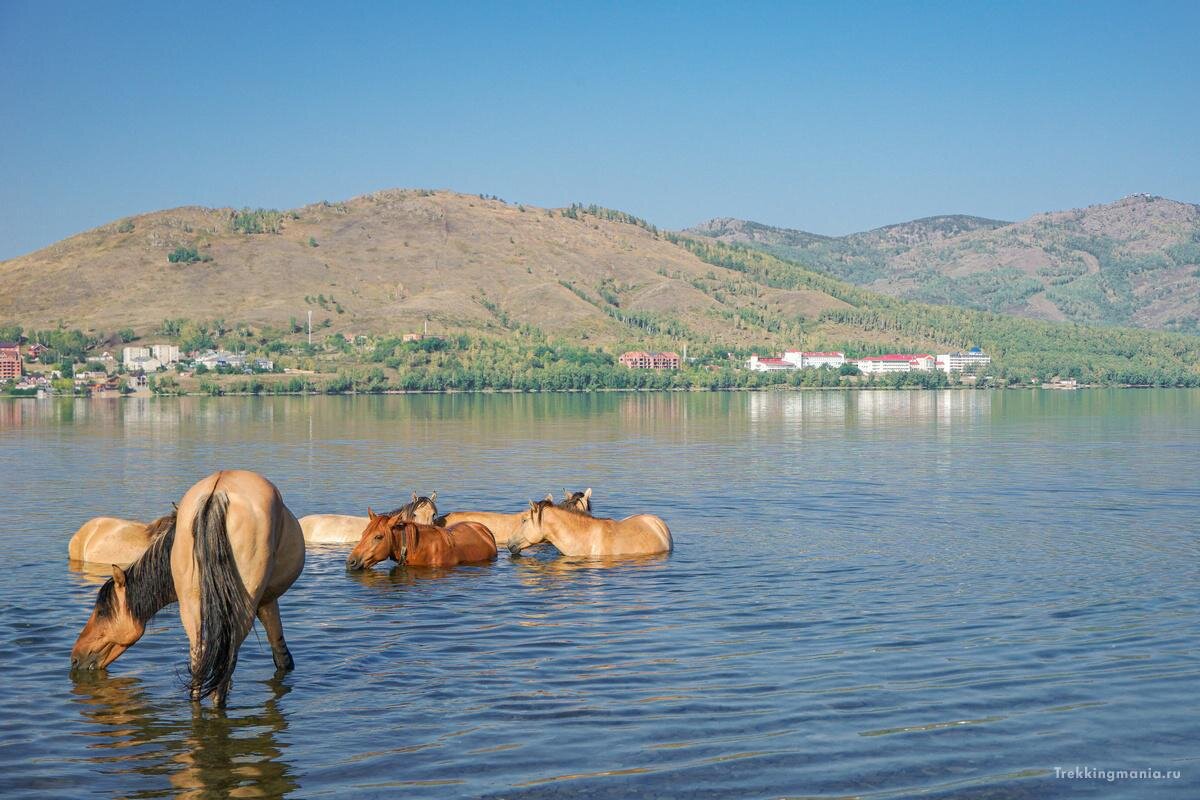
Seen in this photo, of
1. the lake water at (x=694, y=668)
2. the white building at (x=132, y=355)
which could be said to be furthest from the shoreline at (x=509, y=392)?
the lake water at (x=694, y=668)

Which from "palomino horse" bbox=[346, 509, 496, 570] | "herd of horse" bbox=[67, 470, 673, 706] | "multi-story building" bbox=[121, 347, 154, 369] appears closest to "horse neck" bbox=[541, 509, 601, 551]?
"palomino horse" bbox=[346, 509, 496, 570]

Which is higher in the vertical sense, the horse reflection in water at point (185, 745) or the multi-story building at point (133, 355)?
the multi-story building at point (133, 355)

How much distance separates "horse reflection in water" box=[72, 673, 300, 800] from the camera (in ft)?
28.8

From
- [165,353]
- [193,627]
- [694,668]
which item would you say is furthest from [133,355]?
[694,668]

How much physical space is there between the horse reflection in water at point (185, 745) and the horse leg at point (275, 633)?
29cm

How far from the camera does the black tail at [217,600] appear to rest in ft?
32.9

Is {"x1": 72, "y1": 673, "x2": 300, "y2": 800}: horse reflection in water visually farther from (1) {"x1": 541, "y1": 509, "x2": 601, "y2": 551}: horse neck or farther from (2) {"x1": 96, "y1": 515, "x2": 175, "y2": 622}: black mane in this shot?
(1) {"x1": 541, "y1": 509, "x2": 601, "y2": 551}: horse neck

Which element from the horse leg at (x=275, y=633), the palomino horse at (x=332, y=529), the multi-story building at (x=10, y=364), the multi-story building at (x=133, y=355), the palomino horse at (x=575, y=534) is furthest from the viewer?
the multi-story building at (x=133, y=355)

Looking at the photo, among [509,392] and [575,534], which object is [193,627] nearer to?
[575,534]

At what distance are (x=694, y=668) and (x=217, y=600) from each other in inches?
180

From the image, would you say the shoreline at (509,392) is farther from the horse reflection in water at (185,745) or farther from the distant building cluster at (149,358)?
the horse reflection in water at (185,745)

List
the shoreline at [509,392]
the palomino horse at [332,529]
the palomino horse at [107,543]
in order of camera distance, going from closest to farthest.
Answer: the palomino horse at [107,543]
the palomino horse at [332,529]
the shoreline at [509,392]

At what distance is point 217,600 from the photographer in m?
10.1

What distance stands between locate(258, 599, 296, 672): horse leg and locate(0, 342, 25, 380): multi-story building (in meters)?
175
